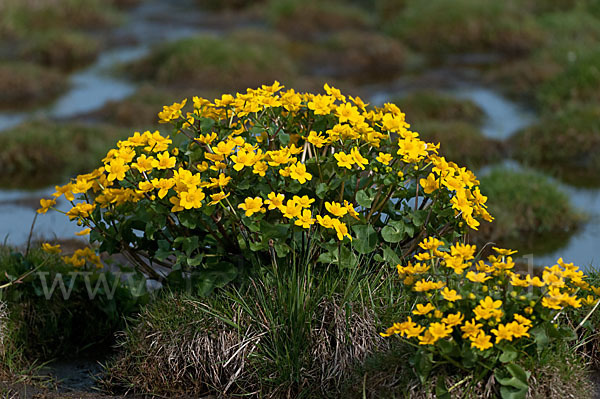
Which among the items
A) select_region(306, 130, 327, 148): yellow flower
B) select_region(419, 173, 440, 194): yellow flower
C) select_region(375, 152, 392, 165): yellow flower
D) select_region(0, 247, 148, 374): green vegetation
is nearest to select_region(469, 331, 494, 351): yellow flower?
select_region(419, 173, 440, 194): yellow flower

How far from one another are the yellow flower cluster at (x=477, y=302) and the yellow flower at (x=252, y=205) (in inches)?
24.9

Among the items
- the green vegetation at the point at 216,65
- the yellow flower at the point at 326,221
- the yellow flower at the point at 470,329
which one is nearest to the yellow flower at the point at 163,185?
the yellow flower at the point at 326,221

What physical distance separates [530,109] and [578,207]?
3.51 metres

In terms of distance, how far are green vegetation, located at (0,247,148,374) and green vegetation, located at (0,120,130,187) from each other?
3385mm

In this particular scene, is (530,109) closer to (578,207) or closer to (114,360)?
(578,207)

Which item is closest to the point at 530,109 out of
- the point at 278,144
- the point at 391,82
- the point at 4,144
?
the point at 391,82

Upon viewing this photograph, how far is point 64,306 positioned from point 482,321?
225 centimetres

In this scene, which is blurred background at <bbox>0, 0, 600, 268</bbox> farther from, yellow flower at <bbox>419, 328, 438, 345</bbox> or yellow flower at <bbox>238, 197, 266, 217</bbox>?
yellow flower at <bbox>419, 328, 438, 345</bbox>

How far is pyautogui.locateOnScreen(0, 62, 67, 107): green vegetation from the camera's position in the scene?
10948 mm

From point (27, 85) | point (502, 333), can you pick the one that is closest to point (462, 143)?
point (502, 333)

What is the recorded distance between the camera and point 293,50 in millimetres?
13203

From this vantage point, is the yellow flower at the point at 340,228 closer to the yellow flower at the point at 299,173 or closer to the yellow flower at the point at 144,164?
the yellow flower at the point at 299,173

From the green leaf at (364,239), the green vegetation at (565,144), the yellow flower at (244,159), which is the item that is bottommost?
the green vegetation at (565,144)

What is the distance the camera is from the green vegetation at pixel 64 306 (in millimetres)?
4312
